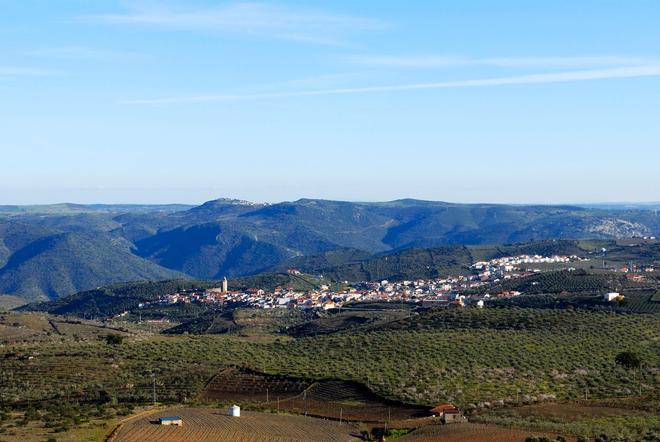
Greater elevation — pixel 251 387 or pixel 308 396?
pixel 308 396

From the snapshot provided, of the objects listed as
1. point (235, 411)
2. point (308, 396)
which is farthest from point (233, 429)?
point (308, 396)

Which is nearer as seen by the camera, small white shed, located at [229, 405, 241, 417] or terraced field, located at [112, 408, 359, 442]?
terraced field, located at [112, 408, 359, 442]

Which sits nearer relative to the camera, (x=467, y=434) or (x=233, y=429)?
(x=467, y=434)

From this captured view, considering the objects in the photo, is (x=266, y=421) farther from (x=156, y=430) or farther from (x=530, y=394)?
(x=530, y=394)

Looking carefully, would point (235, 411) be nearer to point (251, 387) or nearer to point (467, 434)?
point (251, 387)

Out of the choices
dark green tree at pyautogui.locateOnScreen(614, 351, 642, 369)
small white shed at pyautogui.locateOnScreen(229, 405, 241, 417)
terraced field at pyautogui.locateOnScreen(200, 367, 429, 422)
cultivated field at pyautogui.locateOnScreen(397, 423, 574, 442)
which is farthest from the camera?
dark green tree at pyautogui.locateOnScreen(614, 351, 642, 369)

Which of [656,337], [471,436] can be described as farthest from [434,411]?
[656,337]

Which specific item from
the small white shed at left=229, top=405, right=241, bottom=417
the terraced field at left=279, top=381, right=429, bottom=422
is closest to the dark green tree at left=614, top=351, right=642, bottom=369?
the terraced field at left=279, top=381, right=429, bottom=422

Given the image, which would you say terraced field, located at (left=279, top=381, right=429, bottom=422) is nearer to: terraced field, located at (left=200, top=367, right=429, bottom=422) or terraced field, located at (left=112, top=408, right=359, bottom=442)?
terraced field, located at (left=200, top=367, right=429, bottom=422)
